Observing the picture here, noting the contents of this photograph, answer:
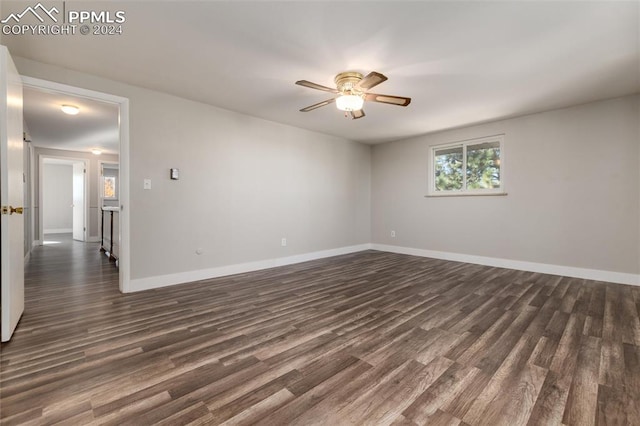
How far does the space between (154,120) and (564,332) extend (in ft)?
15.5

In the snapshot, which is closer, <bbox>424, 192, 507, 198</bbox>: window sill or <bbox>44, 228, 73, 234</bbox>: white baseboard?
<bbox>424, 192, 507, 198</bbox>: window sill

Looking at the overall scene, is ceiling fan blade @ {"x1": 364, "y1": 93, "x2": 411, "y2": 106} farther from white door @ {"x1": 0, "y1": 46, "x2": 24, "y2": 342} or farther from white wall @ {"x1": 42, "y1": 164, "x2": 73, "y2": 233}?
white wall @ {"x1": 42, "y1": 164, "x2": 73, "y2": 233}

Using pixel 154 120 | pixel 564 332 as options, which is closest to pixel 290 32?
pixel 154 120

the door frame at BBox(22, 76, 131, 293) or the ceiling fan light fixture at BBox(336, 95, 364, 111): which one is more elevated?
the ceiling fan light fixture at BBox(336, 95, 364, 111)

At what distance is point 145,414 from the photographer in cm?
135

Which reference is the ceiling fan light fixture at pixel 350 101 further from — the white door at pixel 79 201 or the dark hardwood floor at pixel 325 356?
the white door at pixel 79 201

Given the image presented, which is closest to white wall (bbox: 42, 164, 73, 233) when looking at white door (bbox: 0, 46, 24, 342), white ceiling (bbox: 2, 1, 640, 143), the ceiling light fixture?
the ceiling light fixture

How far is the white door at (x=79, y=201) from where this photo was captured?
7.83m

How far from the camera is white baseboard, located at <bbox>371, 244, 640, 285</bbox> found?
371 centimetres

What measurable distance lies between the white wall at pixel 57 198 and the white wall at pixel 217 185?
351 inches

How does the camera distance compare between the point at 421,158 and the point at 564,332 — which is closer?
the point at 564,332

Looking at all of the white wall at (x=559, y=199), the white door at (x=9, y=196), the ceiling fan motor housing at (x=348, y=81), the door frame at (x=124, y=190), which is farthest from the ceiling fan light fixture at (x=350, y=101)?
the white wall at (x=559, y=199)

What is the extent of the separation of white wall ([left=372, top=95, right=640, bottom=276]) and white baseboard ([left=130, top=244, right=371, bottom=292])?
2.41m

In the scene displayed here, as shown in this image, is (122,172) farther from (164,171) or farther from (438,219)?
(438,219)
